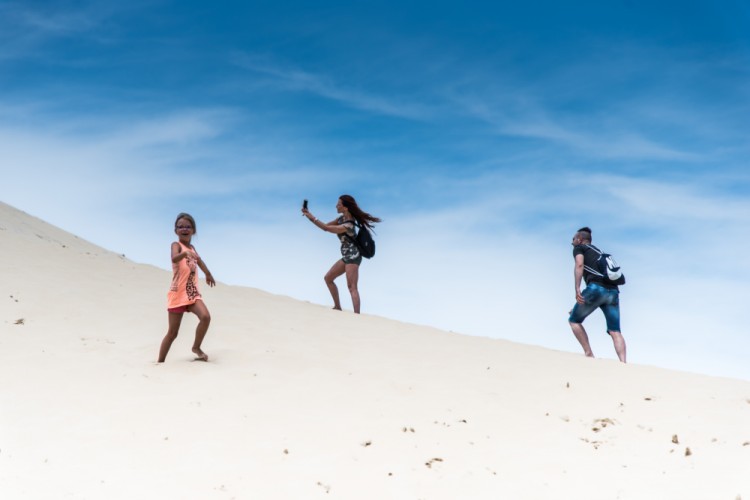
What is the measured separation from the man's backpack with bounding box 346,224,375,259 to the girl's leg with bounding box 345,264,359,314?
0.28 meters

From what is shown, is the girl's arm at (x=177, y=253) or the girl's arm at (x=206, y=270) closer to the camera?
the girl's arm at (x=177, y=253)

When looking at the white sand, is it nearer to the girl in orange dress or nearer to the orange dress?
the girl in orange dress

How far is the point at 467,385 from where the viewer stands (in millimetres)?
11359

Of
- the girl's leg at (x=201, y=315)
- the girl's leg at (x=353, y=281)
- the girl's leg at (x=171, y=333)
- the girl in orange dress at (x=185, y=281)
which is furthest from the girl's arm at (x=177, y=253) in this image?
the girl's leg at (x=353, y=281)

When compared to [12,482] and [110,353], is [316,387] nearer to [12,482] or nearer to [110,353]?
[110,353]

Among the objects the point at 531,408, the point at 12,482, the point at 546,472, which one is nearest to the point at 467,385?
the point at 531,408

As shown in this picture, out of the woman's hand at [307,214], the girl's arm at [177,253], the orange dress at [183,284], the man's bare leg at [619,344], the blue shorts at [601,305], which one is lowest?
the orange dress at [183,284]

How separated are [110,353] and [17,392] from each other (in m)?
1.95

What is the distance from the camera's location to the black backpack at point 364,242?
15289 mm

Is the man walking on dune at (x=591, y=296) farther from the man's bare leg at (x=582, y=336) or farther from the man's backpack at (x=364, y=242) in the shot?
the man's backpack at (x=364, y=242)

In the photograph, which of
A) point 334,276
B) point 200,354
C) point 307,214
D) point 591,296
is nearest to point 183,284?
point 200,354

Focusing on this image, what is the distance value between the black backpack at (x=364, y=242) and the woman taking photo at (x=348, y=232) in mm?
43

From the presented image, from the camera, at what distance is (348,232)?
1527 centimetres

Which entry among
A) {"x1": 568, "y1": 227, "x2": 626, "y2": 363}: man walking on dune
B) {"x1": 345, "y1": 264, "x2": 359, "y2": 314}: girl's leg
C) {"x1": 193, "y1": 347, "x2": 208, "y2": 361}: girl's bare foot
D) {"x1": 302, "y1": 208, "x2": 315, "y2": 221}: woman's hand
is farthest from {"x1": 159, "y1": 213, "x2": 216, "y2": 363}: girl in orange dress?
{"x1": 568, "y1": 227, "x2": 626, "y2": 363}: man walking on dune
